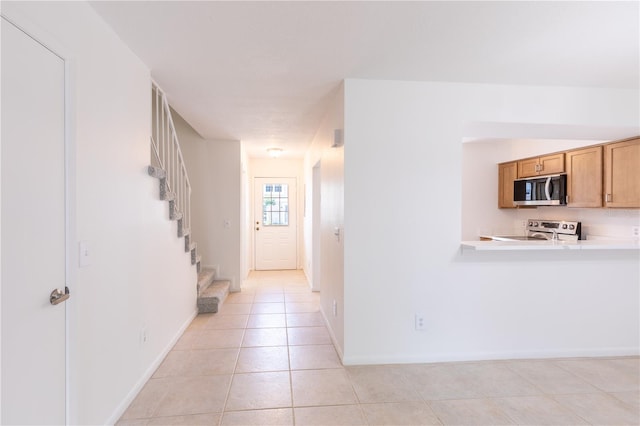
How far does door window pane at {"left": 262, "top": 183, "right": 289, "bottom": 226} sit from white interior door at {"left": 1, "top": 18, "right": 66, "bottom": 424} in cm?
512

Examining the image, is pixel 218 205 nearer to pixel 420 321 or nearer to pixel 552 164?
pixel 420 321

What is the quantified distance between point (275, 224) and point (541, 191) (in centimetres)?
470

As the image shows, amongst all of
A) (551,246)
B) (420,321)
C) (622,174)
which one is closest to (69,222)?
(420,321)

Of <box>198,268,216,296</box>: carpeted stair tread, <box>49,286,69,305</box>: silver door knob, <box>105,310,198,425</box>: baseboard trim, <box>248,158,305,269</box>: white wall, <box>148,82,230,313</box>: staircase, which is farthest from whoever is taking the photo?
<box>248,158,305,269</box>: white wall

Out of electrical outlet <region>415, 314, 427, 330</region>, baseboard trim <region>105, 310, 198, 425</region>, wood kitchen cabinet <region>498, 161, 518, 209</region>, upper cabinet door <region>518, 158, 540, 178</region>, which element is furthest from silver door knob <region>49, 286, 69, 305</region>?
wood kitchen cabinet <region>498, 161, 518, 209</region>

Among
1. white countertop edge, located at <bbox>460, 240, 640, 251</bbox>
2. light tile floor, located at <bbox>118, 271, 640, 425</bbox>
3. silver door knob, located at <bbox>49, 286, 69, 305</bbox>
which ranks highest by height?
white countertop edge, located at <bbox>460, 240, 640, 251</bbox>

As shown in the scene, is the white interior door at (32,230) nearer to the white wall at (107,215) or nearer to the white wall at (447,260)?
the white wall at (107,215)

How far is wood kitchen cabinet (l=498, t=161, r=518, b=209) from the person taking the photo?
4.52 m

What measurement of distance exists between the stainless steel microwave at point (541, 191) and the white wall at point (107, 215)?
4.46 metres

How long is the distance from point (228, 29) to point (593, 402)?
336 centimetres

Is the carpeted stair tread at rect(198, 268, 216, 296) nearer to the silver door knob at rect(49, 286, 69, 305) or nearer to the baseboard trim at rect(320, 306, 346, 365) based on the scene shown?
the baseboard trim at rect(320, 306, 346, 365)

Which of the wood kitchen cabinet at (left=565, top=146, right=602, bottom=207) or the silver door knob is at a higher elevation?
the wood kitchen cabinet at (left=565, top=146, right=602, bottom=207)

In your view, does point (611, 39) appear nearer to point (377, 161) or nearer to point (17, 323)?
point (377, 161)

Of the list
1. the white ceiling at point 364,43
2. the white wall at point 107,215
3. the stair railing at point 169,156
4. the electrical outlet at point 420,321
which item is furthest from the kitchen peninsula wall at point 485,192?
the white wall at point 107,215
